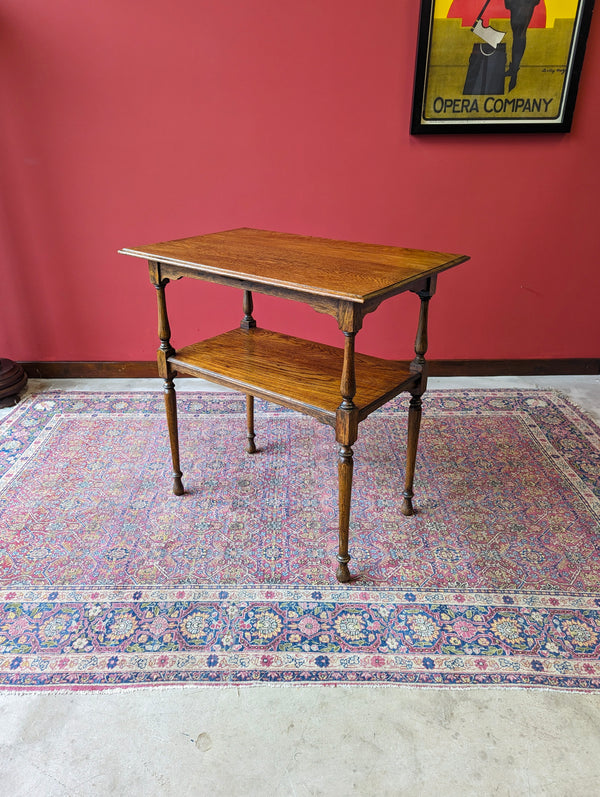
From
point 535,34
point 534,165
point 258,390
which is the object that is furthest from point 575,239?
point 258,390

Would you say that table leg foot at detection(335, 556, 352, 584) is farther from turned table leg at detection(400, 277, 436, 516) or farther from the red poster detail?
the red poster detail

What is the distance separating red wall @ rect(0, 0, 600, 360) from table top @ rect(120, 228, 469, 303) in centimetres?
101

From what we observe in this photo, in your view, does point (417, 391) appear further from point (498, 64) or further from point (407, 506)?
point (498, 64)

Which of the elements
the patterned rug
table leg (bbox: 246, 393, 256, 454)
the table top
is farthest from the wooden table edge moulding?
table leg (bbox: 246, 393, 256, 454)

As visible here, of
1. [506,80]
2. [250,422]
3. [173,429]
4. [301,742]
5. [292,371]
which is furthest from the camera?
[506,80]

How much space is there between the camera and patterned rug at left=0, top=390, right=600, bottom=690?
167 cm

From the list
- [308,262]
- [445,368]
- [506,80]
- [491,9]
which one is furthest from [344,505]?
[491,9]

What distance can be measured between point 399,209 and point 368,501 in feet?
5.59

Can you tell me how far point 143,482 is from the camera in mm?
2496

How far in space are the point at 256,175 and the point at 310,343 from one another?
1.31m

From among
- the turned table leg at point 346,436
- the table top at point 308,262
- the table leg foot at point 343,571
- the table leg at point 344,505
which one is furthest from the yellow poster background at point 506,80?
the table leg foot at point 343,571

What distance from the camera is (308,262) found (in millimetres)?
1910

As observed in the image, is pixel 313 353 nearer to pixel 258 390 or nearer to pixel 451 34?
pixel 258 390

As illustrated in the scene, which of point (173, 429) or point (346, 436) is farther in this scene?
point (173, 429)
